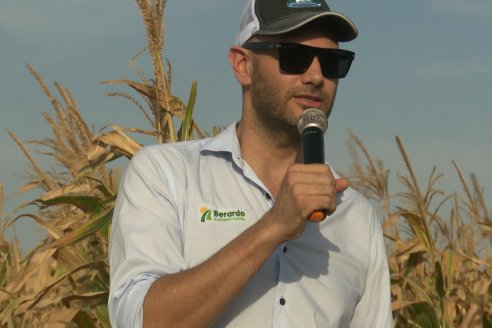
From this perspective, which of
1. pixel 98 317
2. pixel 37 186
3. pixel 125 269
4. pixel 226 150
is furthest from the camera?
pixel 37 186

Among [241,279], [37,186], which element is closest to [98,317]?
[37,186]

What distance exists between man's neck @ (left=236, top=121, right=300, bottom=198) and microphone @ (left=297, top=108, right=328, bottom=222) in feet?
1.24

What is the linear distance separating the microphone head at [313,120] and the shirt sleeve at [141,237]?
458mm

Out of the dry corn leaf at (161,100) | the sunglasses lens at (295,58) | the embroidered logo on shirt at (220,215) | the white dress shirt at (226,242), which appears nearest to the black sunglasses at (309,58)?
the sunglasses lens at (295,58)

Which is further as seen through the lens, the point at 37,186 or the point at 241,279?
the point at 37,186

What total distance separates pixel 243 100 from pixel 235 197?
0.45 m

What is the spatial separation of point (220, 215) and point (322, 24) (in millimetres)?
707

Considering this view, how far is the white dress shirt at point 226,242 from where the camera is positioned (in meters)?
2.86

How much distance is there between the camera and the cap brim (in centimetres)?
313

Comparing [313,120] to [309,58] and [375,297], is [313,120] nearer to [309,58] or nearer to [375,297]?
[309,58]

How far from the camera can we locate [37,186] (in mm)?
5785

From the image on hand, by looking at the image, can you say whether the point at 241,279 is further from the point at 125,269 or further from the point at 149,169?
the point at 149,169

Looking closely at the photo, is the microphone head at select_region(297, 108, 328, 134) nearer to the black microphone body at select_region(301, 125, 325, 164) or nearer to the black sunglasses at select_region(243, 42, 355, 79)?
the black microphone body at select_region(301, 125, 325, 164)

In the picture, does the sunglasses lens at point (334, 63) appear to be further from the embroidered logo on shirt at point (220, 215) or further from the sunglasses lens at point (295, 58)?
the embroidered logo on shirt at point (220, 215)
